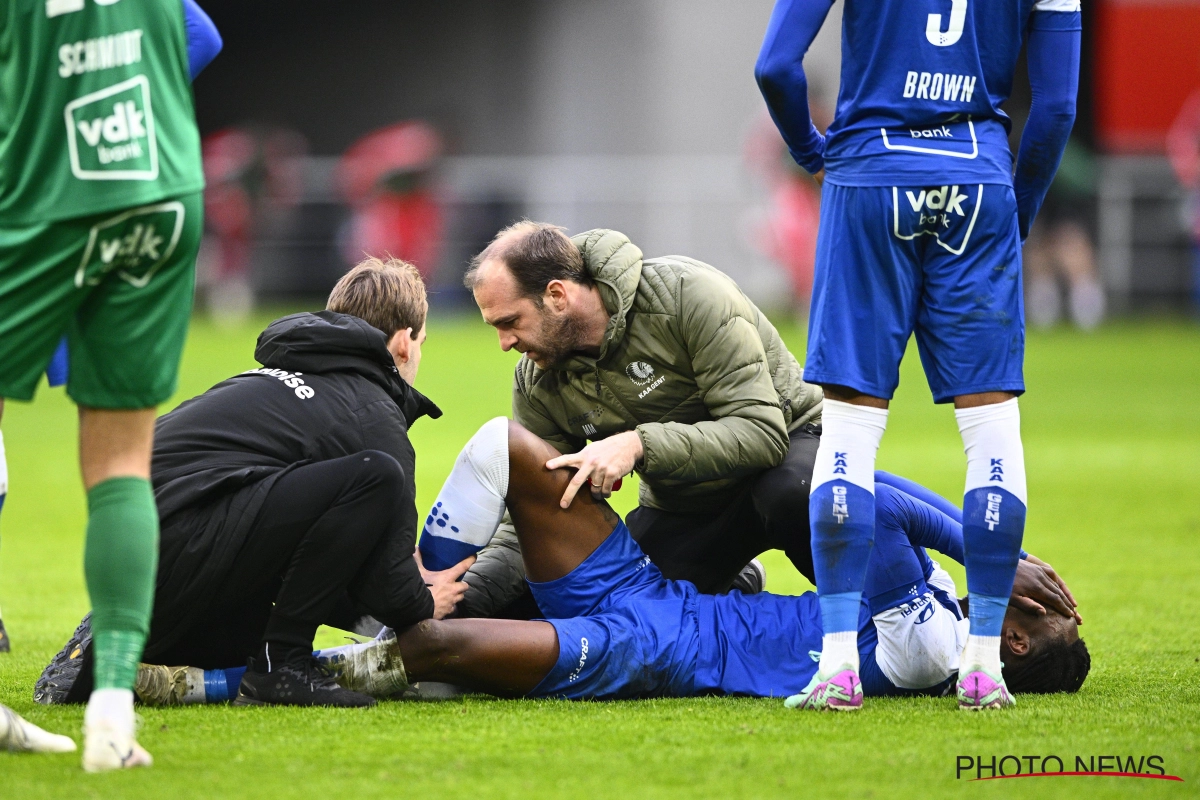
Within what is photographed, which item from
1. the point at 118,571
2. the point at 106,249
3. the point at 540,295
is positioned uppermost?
the point at 106,249

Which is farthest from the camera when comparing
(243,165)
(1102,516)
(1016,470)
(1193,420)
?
(243,165)

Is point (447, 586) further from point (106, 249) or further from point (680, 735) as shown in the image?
point (106, 249)

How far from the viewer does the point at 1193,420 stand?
11898 mm

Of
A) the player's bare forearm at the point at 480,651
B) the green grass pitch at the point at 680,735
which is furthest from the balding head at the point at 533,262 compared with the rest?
the green grass pitch at the point at 680,735

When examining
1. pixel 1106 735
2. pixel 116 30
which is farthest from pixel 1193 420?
pixel 116 30

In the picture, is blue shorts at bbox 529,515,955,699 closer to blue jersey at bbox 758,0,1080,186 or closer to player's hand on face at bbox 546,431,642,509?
player's hand on face at bbox 546,431,642,509

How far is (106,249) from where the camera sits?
296cm

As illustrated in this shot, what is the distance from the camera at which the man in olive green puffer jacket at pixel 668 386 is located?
4.26 metres

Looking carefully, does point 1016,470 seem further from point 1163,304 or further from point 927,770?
point 1163,304

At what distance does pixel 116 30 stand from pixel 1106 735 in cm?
272

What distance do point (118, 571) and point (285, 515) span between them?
2.23 feet

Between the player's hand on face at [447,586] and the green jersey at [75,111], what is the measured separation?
1518 mm

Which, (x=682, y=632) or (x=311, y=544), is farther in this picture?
(x=682, y=632)

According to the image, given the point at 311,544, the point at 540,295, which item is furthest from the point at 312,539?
the point at 540,295
